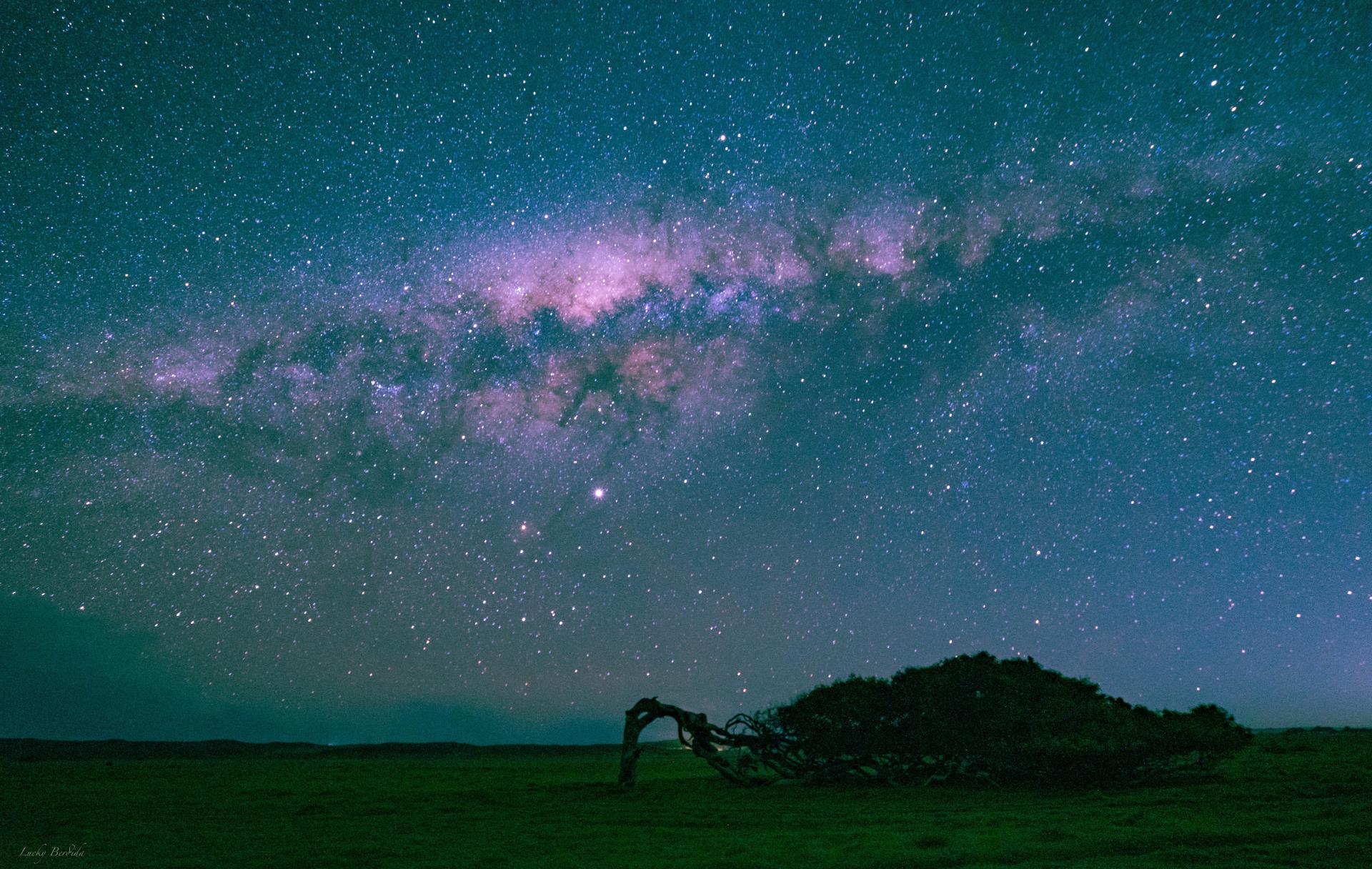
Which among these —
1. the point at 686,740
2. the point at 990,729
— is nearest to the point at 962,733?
the point at 990,729

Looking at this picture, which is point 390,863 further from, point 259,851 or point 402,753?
point 402,753

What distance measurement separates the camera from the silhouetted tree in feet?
47.2

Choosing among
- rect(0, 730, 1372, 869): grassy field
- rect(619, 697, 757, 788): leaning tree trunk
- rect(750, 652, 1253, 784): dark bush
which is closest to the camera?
rect(0, 730, 1372, 869): grassy field

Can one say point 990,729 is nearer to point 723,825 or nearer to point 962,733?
point 962,733

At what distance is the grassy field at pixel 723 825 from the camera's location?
799 cm

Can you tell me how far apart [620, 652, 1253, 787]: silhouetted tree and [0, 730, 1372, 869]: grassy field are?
2.55ft

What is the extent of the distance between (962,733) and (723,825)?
7.93 m

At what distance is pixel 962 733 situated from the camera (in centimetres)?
1659

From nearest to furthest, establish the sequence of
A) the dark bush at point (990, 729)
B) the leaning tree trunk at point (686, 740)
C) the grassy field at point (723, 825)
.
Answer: the grassy field at point (723, 825), the dark bush at point (990, 729), the leaning tree trunk at point (686, 740)

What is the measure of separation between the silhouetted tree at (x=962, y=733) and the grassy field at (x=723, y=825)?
0.78 meters

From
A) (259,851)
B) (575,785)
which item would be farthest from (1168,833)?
(575,785)

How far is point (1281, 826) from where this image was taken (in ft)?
28.5

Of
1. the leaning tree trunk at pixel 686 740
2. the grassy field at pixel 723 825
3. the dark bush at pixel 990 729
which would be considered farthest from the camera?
the leaning tree trunk at pixel 686 740

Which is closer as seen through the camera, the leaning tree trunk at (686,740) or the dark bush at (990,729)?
the dark bush at (990,729)
